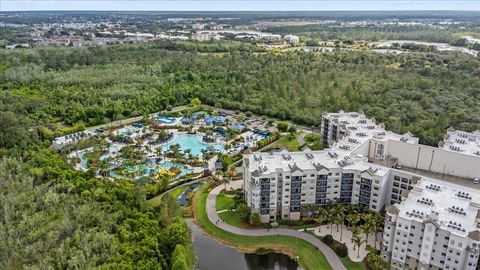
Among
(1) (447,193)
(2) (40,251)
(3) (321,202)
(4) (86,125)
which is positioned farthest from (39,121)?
(1) (447,193)

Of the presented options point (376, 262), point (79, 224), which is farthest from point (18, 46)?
point (376, 262)

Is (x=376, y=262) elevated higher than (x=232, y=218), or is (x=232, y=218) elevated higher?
(x=376, y=262)

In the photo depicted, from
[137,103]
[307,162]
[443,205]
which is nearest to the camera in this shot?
[443,205]

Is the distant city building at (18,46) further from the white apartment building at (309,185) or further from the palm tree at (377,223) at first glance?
the palm tree at (377,223)

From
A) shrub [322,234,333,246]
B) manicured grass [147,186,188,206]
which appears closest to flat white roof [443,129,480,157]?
shrub [322,234,333,246]

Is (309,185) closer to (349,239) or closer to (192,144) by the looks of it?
(349,239)
